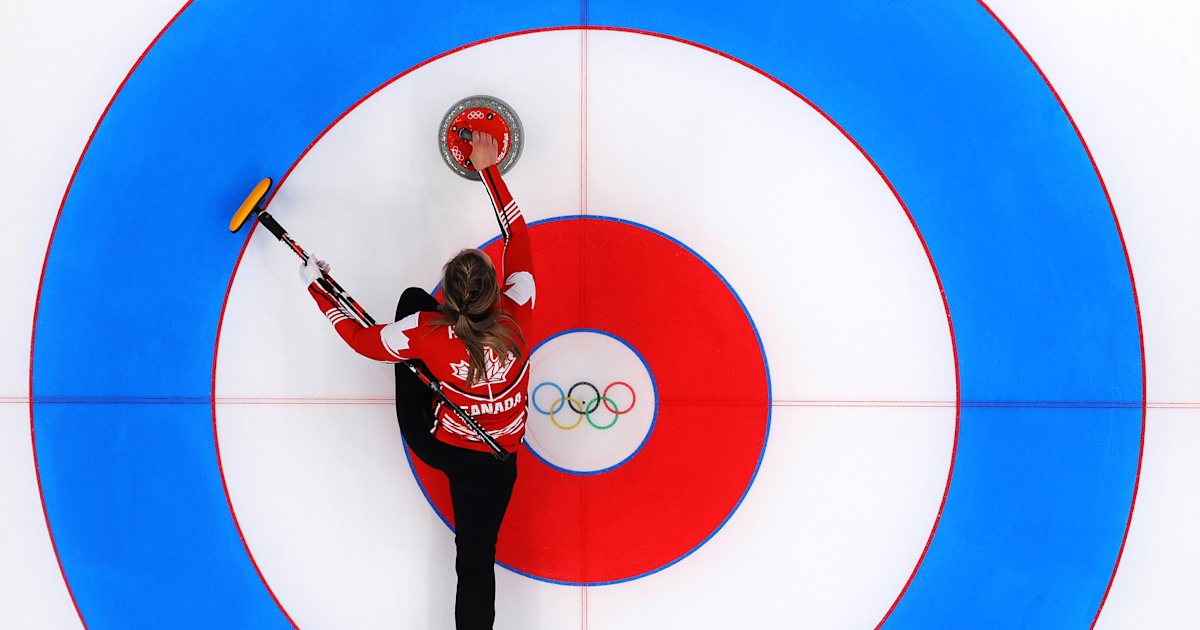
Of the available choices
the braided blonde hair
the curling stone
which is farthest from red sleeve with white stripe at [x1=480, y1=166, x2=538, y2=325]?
the curling stone

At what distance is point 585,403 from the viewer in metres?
2.94

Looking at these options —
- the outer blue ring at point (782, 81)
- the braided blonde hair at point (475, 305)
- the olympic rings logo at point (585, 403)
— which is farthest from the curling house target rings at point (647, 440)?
the outer blue ring at point (782, 81)

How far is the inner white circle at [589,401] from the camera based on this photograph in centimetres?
292

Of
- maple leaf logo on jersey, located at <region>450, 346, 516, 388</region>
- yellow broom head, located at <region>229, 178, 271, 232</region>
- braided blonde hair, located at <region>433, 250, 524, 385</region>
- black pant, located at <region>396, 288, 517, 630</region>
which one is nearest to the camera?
braided blonde hair, located at <region>433, 250, 524, 385</region>

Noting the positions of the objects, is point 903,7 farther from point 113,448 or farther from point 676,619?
point 113,448

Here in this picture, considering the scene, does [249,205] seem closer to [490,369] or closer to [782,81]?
[490,369]

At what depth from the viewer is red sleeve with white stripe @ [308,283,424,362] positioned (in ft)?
7.66

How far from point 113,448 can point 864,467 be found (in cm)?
341

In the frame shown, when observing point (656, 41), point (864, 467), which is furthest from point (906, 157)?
point (864, 467)

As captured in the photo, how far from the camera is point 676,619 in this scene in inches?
118

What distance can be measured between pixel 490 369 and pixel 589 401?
0.78 metres

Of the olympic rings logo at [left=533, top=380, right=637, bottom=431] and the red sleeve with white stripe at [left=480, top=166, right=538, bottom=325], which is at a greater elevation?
the red sleeve with white stripe at [left=480, top=166, right=538, bottom=325]

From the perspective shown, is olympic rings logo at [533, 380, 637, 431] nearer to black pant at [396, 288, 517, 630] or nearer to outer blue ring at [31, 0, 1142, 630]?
black pant at [396, 288, 517, 630]

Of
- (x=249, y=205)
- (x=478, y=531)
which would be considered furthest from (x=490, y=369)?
(x=249, y=205)
